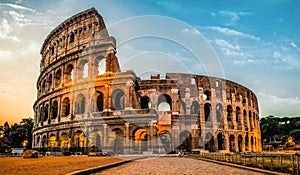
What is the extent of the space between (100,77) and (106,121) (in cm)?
505

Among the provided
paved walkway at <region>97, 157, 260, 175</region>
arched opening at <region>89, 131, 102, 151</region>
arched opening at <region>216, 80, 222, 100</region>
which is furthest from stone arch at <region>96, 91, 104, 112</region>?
paved walkway at <region>97, 157, 260, 175</region>

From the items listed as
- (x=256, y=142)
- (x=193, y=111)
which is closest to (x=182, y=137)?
(x=193, y=111)

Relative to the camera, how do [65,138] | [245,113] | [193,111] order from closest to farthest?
[65,138] → [193,111] → [245,113]

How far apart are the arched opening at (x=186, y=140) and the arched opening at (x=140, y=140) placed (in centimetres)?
428

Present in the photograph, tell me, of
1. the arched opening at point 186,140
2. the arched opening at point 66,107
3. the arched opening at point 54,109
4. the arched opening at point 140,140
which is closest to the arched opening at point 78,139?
Answer: the arched opening at point 66,107

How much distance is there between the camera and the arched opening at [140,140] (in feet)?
87.3

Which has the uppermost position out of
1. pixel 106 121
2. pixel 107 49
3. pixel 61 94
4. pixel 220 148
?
pixel 107 49

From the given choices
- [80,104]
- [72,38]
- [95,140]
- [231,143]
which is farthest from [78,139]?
[231,143]

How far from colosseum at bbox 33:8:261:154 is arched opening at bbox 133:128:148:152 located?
38 mm

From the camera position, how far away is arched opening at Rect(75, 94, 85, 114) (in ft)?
102

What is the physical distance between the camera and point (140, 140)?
28844 mm

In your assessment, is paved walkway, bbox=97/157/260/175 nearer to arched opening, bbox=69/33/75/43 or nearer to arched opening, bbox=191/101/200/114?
arched opening, bbox=191/101/200/114

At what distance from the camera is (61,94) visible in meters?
32.1

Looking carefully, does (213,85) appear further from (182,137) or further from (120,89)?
(120,89)
